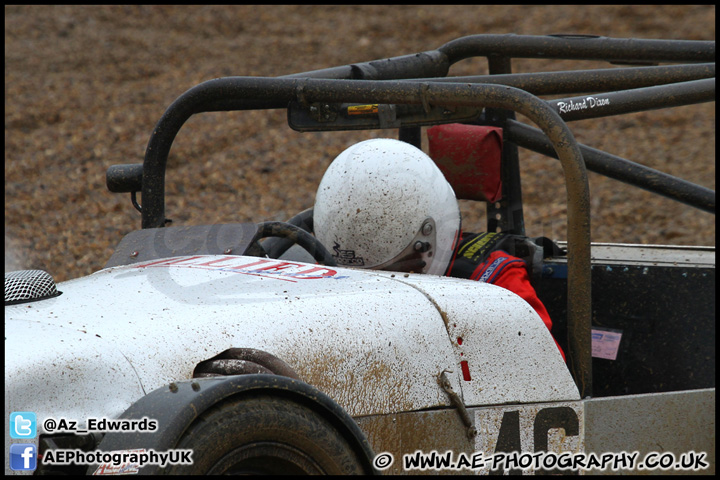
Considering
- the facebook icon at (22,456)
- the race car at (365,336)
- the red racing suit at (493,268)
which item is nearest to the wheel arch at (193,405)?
the race car at (365,336)

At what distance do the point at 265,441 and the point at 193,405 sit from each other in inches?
8.1

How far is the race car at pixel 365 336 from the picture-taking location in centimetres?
189

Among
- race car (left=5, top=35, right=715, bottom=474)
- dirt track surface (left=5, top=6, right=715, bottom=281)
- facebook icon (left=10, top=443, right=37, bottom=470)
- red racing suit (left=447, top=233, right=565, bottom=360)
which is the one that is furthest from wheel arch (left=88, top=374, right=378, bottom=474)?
dirt track surface (left=5, top=6, right=715, bottom=281)

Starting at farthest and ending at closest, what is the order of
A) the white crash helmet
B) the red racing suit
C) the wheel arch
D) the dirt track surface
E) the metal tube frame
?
1. the dirt track surface
2. the red racing suit
3. the white crash helmet
4. the metal tube frame
5. the wheel arch

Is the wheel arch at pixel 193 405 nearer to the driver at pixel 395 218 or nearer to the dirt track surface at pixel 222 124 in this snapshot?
the driver at pixel 395 218

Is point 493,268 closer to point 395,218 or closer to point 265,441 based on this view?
point 395,218

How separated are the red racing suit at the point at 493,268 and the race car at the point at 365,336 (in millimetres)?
237

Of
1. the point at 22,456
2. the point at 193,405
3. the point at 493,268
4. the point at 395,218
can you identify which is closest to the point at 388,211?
the point at 395,218

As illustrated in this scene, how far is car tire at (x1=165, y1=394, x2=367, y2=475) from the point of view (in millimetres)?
1833

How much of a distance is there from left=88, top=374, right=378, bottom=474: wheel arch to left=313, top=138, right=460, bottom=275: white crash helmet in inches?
37.1

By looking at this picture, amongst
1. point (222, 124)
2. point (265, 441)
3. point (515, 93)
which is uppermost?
point (515, 93)

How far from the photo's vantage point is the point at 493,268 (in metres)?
3.01

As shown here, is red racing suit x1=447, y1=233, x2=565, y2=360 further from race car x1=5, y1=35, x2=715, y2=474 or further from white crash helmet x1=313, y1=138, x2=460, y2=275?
race car x1=5, y1=35, x2=715, y2=474

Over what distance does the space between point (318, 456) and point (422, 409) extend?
442 mm
